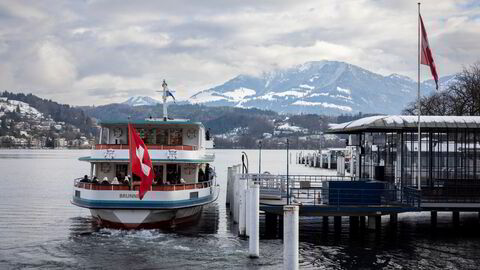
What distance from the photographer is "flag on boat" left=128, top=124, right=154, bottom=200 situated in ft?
97.0

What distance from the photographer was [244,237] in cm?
3278

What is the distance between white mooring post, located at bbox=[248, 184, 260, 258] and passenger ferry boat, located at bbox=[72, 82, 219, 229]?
7.28m

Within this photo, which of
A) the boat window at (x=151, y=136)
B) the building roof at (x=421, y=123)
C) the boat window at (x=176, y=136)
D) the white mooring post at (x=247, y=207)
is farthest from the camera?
the boat window at (x=176, y=136)

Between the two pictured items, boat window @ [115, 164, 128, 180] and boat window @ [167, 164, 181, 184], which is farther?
boat window @ [167, 164, 181, 184]

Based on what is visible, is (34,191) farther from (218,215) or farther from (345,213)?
(345,213)

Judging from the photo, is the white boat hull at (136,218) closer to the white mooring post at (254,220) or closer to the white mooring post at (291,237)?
the white mooring post at (254,220)

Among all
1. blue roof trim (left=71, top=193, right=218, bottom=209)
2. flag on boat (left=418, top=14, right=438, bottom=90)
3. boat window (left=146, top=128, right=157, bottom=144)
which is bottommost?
blue roof trim (left=71, top=193, right=218, bottom=209)

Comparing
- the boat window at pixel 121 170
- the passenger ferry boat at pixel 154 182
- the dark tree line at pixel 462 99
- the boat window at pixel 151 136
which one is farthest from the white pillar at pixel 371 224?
the dark tree line at pixel 462 99

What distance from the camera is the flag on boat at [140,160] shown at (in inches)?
1164

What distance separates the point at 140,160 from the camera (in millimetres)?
30000

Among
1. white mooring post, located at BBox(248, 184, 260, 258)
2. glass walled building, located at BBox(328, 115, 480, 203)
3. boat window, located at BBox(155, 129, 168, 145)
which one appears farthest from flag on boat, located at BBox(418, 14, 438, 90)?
boat window, located at BBox(155, 129, 168, 145)

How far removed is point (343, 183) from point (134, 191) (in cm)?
1050

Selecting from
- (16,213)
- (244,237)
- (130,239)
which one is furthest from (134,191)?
(16,213)

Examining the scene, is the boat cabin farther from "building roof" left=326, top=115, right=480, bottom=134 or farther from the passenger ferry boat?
"building roof" left=326, top=115, right=480, bottom=134
